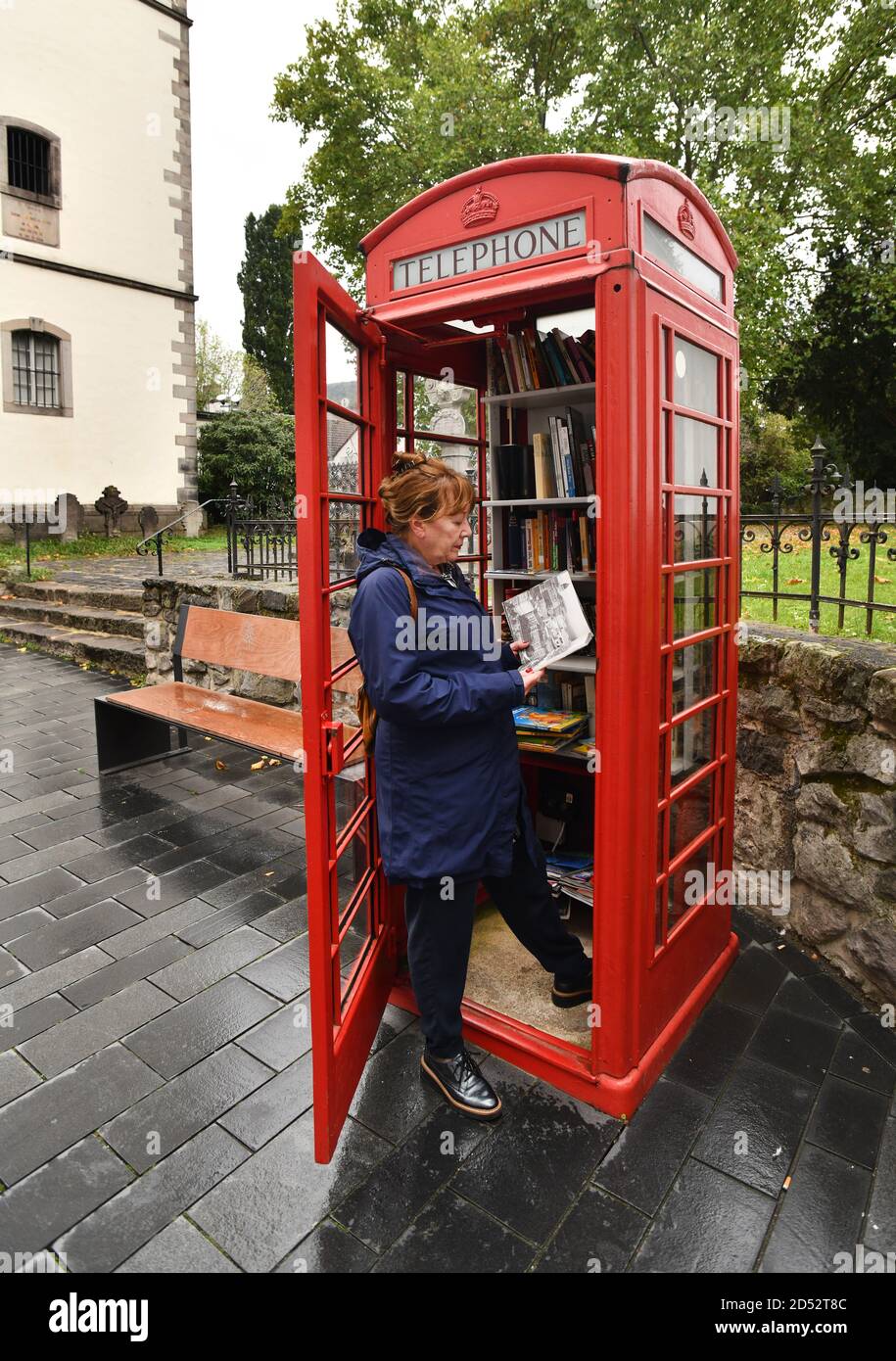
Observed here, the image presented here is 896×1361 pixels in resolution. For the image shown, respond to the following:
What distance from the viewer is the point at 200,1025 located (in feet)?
10.2

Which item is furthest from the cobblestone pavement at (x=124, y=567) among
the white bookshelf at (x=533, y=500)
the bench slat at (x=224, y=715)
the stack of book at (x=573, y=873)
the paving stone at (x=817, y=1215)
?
the paving stone at (x=817, y=1215)

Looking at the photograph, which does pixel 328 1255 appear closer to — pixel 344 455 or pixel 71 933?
pixel 71 933

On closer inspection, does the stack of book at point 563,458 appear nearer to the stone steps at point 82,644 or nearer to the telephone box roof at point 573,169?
the telephone box roof at point 573,169

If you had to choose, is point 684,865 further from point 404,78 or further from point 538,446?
point 404,78

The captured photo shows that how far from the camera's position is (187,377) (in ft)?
61.5

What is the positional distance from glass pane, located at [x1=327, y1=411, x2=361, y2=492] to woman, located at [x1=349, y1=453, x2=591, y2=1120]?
9.7 inches

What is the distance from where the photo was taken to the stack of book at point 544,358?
10.5ft

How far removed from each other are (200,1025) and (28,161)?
18.9 m

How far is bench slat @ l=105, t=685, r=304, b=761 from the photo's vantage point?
15.6 ft

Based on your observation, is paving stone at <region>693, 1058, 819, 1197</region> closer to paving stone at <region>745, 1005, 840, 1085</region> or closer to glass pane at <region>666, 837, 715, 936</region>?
paving stone at <region>745, 1005, 840, 1085</region>

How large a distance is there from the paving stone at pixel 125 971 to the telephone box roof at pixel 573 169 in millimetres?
3051

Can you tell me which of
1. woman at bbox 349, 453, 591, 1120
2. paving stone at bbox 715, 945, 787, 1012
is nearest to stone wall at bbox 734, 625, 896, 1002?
paving stone at bbox 715, 945, 787, 1012

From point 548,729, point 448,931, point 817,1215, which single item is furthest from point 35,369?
point 817,1215

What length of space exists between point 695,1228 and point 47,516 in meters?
17.0
